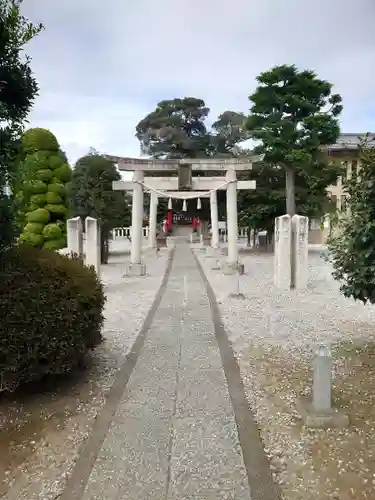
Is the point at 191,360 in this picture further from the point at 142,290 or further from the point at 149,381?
the point at 142,290

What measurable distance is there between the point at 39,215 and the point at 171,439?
1618 cm

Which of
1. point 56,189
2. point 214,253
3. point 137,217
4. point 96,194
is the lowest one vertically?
point 214,253

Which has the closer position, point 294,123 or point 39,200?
point 39,200

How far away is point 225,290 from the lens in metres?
10.5

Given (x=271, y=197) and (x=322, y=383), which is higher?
(x=271, y=197)

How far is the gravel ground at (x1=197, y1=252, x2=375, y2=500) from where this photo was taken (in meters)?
2.76

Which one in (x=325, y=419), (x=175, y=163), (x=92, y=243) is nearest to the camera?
(x=325, y=419)

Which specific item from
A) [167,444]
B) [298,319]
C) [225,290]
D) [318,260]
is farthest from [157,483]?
[318,260]

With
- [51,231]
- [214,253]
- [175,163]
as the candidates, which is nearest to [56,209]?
[51,231]

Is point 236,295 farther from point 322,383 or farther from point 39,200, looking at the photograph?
point 39,200

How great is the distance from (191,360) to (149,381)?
786 millimetres

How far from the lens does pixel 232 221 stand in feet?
50.3

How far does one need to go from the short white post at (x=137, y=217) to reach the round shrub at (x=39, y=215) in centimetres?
545

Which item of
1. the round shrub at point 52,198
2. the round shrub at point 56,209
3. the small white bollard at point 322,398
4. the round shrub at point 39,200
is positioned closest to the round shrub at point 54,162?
the round shrub at point 52,198
